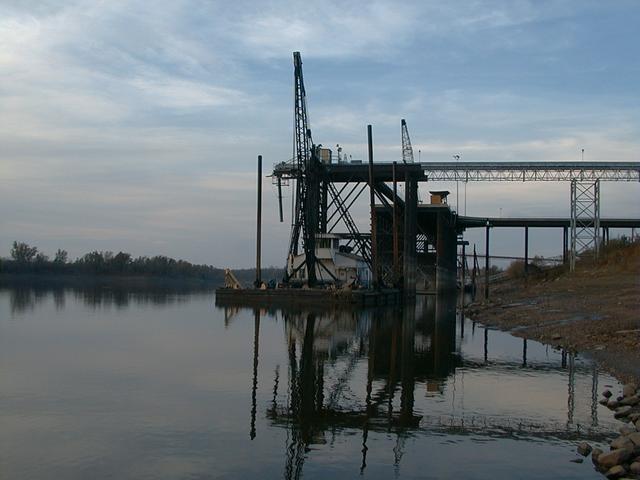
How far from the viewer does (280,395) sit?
17.3m

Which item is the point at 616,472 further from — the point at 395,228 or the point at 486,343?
the point at 395,228

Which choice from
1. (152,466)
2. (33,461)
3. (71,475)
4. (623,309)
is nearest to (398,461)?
(152,466)

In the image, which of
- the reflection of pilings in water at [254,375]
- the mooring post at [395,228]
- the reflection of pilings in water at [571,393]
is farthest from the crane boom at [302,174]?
the reflection of pilings in water at [571,393]

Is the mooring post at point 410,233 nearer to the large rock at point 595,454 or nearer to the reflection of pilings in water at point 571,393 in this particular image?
the reflection of pilings in water at point 571,393

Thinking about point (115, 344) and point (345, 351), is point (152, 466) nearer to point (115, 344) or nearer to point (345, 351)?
point (345, 351)

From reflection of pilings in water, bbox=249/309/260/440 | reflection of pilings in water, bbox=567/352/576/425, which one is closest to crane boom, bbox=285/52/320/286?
reflection of pilings in water, bbox=249/309/260/440

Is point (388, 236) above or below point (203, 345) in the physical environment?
above

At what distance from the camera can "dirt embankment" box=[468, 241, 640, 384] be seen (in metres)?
23.5

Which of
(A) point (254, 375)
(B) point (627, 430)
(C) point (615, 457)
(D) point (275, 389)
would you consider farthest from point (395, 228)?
(C) point (615, 457)

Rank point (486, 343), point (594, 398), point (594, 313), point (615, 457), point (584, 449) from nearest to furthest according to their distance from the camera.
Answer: point (615, 457)
point (584, 449)
point (594, 398)
point (486, 343)
point (594, 313)

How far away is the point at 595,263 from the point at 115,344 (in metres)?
49.8

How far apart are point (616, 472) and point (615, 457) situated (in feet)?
1.14

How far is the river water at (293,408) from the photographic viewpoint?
11688 mm

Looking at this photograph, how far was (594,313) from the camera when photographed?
34188 mm
